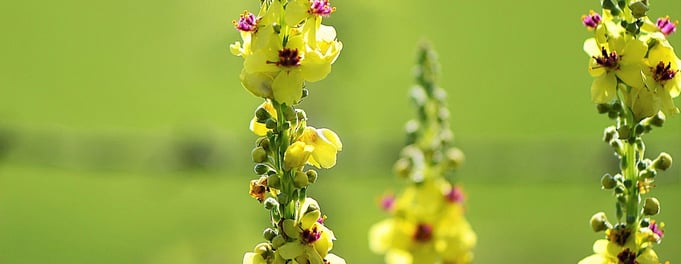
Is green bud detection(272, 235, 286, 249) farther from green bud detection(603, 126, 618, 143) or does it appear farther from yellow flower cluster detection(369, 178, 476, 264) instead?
yellow flower cluster detection(369, 178, 476, 264)

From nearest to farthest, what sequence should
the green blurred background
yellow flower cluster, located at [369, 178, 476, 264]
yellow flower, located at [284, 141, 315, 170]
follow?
yellow flower, located at [284, 141, 315, 170]
yellow flower cluster, located at [369, 178, 476, 264]
the green blurred background

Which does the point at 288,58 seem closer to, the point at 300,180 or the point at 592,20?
the point at 300,180

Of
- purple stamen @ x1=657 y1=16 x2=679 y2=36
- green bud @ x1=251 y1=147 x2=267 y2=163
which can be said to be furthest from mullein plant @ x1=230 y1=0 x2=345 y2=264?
purple stamen @ x1=657 y1=16 x2=679 y2=36

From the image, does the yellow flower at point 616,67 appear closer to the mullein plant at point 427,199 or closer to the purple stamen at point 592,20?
the purple stamen at point 592,20

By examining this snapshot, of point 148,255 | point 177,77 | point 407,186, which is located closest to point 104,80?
point 177,77

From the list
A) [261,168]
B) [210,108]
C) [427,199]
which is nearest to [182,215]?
[210,108]

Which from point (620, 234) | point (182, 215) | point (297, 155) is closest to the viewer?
point (297, 155)
